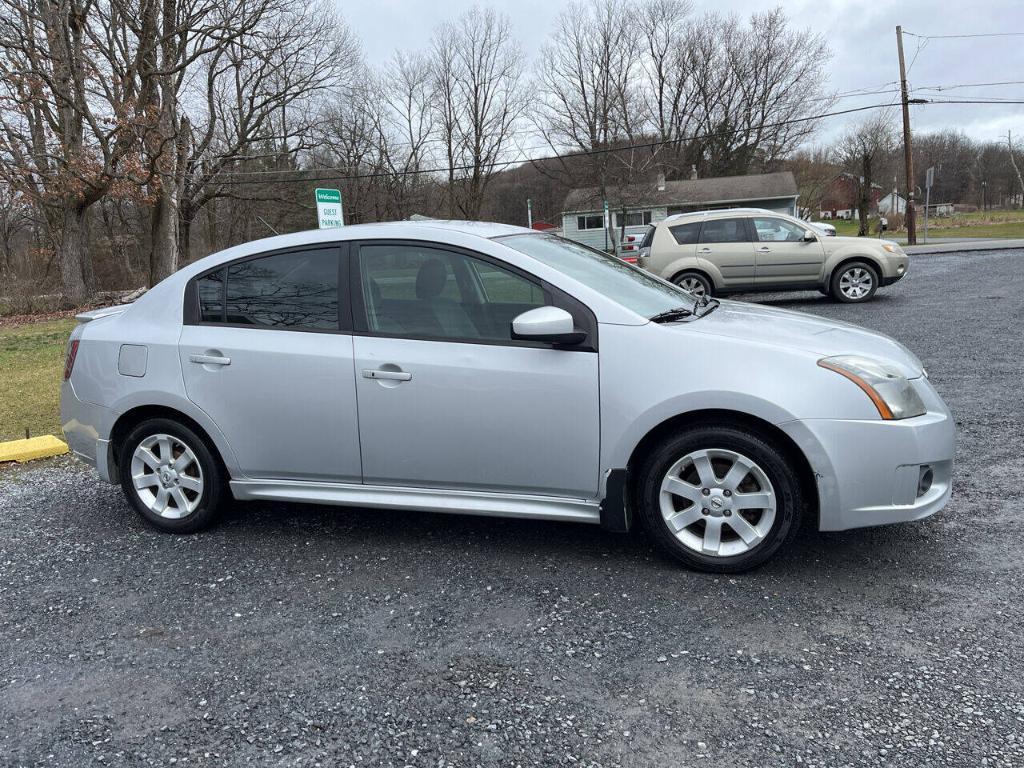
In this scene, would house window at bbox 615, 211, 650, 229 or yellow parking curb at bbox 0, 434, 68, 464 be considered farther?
house window at bbox 615, 211, 650, 229

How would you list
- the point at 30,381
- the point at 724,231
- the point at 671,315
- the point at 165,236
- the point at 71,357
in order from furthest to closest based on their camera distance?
1. the point at 165,236
2. the point at 724,231
3. the point at 30,381
4. the point at 71,357
5. the point at 671,315

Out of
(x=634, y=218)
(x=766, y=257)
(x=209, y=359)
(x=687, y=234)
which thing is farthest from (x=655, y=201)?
(x=209, y=359)

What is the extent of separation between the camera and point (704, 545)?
360 cm

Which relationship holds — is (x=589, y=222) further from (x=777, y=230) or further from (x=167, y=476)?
(x=167, y=476)

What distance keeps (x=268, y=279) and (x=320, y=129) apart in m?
39.2

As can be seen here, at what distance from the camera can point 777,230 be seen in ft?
46.7

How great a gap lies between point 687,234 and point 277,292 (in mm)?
11503

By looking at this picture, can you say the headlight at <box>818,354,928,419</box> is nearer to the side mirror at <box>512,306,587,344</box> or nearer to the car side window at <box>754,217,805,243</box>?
the side mirror at <box>512,306,587,344</box>

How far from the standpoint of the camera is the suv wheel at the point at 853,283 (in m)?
13.9

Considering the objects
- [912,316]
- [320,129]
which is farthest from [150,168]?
[912,316]

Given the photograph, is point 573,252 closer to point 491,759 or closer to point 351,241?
point 351,241

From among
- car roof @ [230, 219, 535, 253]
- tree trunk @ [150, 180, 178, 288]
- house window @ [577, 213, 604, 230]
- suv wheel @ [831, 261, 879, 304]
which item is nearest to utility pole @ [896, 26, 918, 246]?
suv wheel @ [831, 261, 879, 304]

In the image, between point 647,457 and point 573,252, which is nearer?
point 647,457

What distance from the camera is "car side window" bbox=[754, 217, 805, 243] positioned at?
46.3 feet
